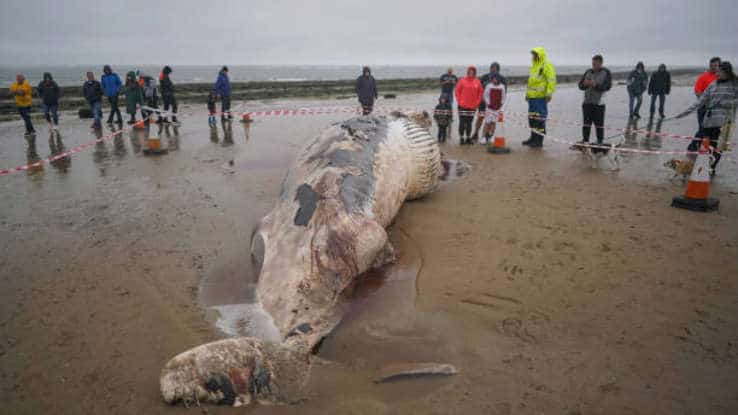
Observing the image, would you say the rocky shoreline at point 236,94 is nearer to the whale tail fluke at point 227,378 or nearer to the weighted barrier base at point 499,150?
the weighted barrier base at point 499,150

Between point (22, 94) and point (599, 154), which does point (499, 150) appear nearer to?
point (599, 154)

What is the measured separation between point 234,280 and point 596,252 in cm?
391

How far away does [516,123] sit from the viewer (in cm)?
1564

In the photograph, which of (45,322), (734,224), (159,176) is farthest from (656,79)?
(45,322)

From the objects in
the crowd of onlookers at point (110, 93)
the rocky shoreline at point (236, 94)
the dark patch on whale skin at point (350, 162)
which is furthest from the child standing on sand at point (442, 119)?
the rocky shoreline at point (236, 94)

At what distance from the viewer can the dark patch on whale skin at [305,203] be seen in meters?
4.35

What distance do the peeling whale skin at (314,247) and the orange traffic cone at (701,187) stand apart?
3.55 metres

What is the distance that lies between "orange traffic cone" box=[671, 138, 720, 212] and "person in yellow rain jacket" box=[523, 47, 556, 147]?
14.0 feet

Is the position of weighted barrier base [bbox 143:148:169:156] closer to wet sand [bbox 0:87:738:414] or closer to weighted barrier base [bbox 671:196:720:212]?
wet sand [bbox 0:87:738:414]

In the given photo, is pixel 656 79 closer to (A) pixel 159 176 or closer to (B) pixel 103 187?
(A) pixel 159 176

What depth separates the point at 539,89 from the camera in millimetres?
10578

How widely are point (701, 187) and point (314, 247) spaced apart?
18.3 ft

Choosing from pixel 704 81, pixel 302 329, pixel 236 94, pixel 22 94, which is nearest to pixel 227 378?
pixel 302 329

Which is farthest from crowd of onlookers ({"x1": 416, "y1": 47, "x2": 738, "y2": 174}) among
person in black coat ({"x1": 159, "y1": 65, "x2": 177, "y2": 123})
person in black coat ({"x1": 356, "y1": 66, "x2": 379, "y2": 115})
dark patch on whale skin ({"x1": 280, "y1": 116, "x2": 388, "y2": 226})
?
person in black coat ({"x1": 159, "y1": 65, "x2": 177, "y2": 123})
